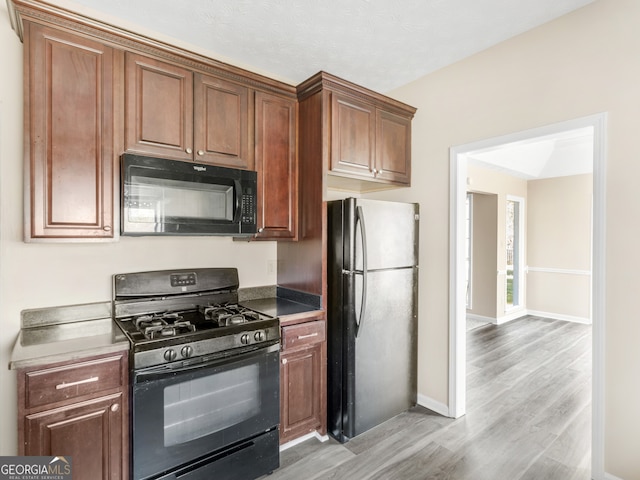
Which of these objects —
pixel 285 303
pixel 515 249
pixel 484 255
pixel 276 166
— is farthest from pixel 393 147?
pixel 515 249

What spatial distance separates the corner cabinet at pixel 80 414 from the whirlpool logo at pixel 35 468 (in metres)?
0.02

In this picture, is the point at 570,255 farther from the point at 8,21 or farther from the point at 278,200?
the point at 8,21

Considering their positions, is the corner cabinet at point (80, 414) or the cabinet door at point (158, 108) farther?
the cabinet door at point (158, 108)

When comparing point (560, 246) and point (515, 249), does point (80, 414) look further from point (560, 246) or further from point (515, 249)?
point (560, 246)

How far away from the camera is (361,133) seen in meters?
2.73

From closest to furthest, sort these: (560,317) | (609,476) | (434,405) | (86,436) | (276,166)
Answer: (86,436) → (609,476) → (276,166) → (434,405) → (560,317)

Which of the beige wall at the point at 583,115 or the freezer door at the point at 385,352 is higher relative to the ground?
the beige wall at the point at 583,115

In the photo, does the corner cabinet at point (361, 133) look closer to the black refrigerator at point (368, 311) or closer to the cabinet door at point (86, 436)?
the black refrigerator at point (368, 311)

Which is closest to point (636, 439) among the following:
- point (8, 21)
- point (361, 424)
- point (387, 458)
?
point (387, 458)

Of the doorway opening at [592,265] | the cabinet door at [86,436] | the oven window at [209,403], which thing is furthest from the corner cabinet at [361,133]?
the cabinet door at [86,436]

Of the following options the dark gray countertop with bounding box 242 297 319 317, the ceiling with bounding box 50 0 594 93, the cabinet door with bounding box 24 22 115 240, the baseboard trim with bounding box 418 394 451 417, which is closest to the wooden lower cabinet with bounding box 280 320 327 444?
the dark gray countertop with bounding box 242 297 319 317

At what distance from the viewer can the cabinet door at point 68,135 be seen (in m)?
1.74

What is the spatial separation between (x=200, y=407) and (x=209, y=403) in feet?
0.17

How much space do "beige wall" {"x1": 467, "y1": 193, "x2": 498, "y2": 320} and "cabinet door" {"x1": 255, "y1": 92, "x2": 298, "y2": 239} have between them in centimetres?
433
